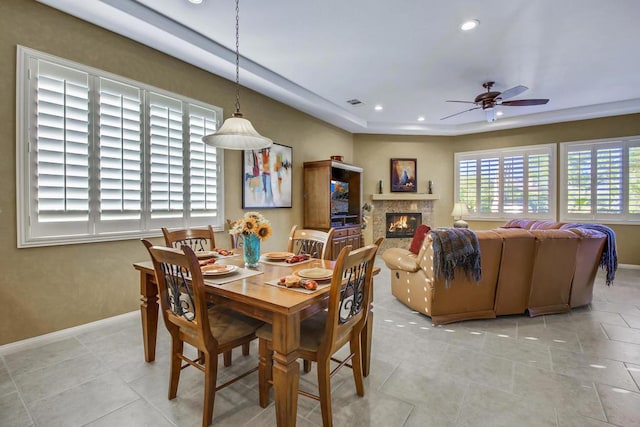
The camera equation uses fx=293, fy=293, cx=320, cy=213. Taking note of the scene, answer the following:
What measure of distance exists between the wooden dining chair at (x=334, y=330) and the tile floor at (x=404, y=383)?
213 mm

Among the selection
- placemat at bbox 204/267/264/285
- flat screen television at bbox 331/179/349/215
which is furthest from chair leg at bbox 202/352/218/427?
flat screen television at bbox 331/179/349/215

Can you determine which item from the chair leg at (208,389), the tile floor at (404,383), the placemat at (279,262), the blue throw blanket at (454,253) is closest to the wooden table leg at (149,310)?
the tile floor at (404,383)

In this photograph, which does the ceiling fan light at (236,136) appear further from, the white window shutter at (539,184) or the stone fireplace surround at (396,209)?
the white window shutter at (539,184)

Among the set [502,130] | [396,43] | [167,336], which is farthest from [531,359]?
[502,130]

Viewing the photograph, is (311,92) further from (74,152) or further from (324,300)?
(324,300)

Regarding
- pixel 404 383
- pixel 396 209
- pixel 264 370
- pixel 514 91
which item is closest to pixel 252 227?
pixel 264 370

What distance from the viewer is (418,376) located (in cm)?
213

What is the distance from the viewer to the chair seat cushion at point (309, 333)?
163 cm

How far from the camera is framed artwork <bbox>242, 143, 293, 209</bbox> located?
173 inches

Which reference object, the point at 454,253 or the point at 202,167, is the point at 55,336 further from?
the point at 454,253

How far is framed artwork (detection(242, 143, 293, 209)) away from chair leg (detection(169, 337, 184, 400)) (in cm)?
270

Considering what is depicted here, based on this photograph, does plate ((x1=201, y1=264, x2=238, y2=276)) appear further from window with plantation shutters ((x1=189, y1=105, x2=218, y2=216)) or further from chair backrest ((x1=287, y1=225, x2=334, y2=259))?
window with plantation shutters ((x1=189, y1=105, x2=218, y2=216))

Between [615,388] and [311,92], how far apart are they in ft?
16.0

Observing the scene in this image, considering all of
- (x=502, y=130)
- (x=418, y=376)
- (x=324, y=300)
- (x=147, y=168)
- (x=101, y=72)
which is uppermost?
(x=502, y=130)
